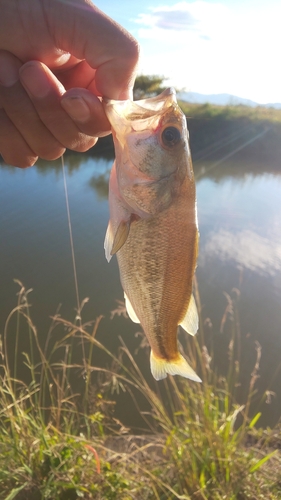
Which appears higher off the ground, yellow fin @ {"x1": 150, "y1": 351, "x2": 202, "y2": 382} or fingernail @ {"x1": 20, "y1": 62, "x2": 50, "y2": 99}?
fingernail @ {"x1": 20, "y1": 62, "x2": 50, "y2": 99}

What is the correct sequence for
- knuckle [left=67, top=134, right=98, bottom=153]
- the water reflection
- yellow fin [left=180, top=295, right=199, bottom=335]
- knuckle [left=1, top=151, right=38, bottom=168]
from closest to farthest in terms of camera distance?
1. yellow fin [left=180, top=295, right=199, bottom=335]
2. knuckle [left=67, top=134, right=98, bottom=153]
3. knuckle [left=1, top=151, right=38, bottom=168]
4. the water reflection

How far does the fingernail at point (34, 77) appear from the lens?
1528mm

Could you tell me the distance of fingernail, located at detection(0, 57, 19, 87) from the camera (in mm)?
1555

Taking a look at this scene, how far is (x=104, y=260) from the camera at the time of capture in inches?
267

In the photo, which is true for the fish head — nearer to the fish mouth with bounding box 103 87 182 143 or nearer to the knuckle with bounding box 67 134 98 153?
the fish mouth with bounding box 103 87 182 143

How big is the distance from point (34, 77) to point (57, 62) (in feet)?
0.76

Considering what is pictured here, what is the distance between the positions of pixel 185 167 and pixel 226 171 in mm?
15176

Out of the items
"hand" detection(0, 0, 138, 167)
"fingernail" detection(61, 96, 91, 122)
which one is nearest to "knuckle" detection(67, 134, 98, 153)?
"hand" detection(0, 0, 138, 167)

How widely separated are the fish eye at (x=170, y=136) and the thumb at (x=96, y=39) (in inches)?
11.9

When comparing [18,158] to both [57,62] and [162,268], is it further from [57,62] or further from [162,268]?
[162,268]

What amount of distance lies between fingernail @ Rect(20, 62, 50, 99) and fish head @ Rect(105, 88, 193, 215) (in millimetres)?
279

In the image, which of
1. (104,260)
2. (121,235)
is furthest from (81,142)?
(104,260)

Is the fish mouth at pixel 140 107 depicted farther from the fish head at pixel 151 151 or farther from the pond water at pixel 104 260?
the pond water at pixel 104 260

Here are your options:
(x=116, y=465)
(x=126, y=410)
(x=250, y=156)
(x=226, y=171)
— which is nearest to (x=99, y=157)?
(x=226, y=171)
